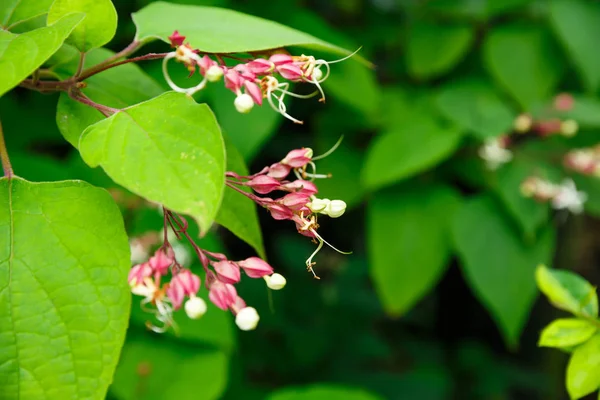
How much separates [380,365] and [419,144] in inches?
45.4

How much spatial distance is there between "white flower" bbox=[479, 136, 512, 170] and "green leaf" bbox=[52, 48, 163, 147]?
1.00 metres

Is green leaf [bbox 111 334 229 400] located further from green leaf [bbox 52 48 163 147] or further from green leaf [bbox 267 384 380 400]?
green leaf [bbox 52 48 163 147]

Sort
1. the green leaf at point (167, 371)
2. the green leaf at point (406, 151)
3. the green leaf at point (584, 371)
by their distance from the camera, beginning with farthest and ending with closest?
the green leaf at point (406, 151), the green leaf at point (167, 371), the green leaf at point (584, 371)

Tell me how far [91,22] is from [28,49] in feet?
0.29

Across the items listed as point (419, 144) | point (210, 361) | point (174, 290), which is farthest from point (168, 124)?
point (419, 144)

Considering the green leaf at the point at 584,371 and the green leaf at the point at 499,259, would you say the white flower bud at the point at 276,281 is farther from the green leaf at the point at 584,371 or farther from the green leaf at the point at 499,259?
the green leaf at the point at 499,259

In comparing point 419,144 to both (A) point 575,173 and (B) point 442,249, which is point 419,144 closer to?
(B) point 442,249

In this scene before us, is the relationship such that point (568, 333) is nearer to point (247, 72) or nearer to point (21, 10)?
point (247, 72)

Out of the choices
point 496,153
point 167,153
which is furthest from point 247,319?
point 496,153

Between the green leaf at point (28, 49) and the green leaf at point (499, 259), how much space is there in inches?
44.2

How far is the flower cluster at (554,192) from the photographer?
1443 millimetres

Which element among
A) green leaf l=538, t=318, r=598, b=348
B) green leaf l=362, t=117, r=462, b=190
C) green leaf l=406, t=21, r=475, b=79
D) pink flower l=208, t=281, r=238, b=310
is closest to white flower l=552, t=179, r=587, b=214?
green leaf l=362, t=117, r=462, b=190

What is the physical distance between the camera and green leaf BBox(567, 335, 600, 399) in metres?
0.56

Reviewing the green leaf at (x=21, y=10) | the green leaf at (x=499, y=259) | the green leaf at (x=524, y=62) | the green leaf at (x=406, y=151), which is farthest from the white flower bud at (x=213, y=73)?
the green leaf at (x=524, y=62)
